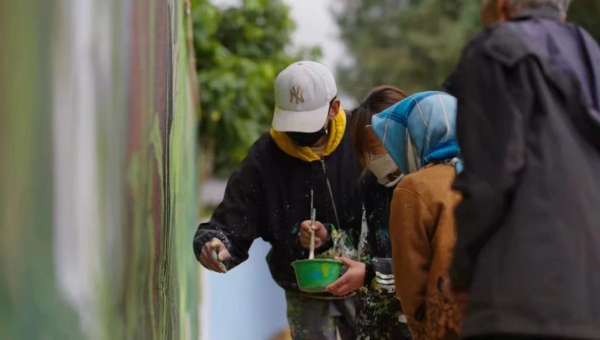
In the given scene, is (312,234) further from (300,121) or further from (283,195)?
(300,121)

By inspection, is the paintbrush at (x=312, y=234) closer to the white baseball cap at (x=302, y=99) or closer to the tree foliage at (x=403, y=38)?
the white baseball cap at (x=302, y=99)

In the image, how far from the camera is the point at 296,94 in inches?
203

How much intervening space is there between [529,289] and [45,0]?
4.47 ft

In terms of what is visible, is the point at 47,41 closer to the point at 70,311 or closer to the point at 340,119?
the point at 70,311

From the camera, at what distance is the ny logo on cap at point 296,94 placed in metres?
5.14

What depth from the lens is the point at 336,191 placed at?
17.5 feet

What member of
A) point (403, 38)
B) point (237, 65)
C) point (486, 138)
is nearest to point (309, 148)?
point (486, 138)

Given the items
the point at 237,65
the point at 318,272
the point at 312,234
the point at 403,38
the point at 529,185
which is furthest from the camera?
the point at 403,38

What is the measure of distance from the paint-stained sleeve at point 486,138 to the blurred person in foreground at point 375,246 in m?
1.63

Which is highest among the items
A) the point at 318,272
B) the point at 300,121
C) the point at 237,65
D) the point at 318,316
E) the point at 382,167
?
the point at 237,65

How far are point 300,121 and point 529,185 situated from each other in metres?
2.39

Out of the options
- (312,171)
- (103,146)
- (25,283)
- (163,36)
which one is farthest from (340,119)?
(25,283)

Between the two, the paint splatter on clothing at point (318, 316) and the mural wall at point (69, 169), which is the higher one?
the mural wall at point (69, 169)

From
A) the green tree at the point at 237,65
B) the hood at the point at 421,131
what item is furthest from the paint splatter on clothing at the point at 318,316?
the green tree at the point at 237,65
